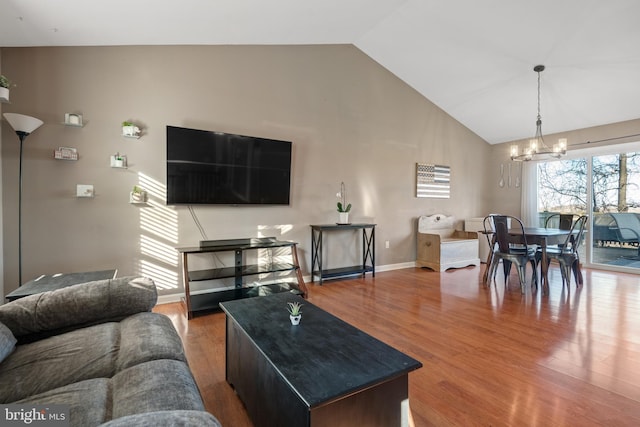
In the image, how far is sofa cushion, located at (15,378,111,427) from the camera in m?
0.92

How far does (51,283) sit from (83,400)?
5.96 ft

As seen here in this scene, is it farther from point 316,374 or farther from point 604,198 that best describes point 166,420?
point 604,198

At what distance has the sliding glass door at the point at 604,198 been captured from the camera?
190 inches

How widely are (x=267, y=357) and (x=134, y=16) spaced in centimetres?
294

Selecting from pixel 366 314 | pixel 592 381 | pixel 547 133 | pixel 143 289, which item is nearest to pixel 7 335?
pixel 143 289

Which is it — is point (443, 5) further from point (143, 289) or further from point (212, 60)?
point (143, 289)

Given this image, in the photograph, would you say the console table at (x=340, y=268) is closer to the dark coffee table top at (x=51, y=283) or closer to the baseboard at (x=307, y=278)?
the baseboard at (x=307, y=278)

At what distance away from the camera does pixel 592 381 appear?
184 cm

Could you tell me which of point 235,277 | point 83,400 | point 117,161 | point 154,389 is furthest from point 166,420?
point 117,161

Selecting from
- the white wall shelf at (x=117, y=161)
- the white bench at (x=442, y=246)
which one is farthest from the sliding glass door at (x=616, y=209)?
the white wall shelf at (x=117, y=161)

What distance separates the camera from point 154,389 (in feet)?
3.42

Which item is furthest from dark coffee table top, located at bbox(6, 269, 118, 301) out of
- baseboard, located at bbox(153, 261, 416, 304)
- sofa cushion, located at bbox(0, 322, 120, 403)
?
sofa cushion, located at bbox(0, 322, 120, 403)

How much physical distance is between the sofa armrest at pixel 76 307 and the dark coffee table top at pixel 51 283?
681 millimetres

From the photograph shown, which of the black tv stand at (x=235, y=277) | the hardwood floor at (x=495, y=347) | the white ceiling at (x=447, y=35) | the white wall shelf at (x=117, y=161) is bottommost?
the hardwood floor at (x=495, y=347)
